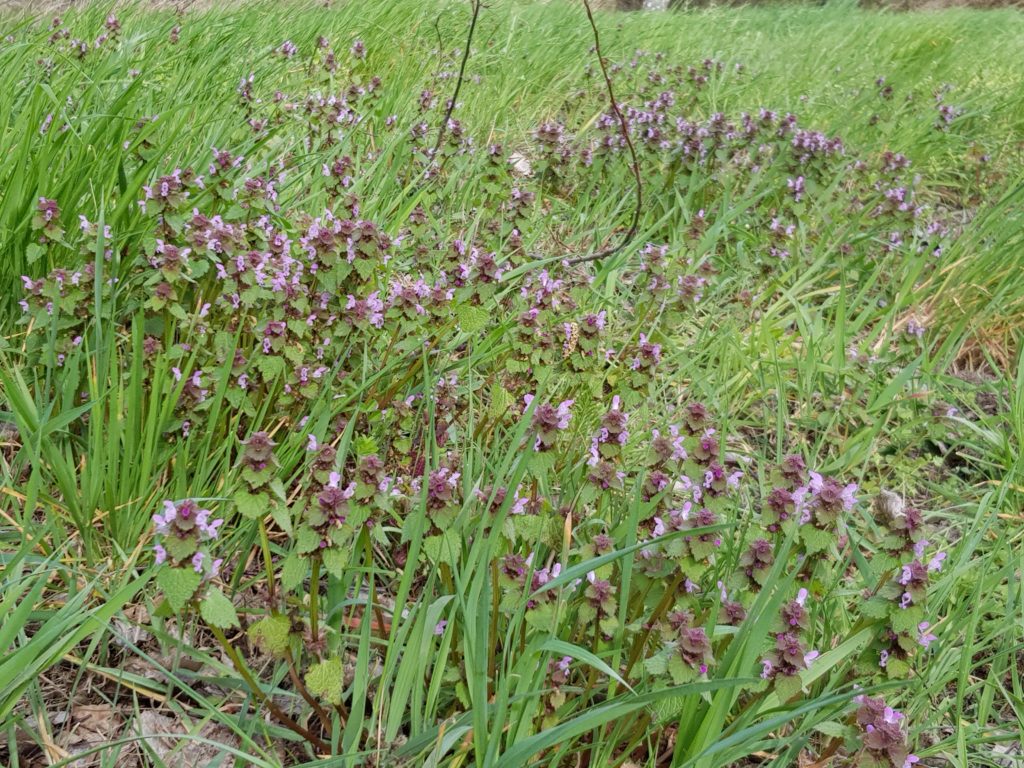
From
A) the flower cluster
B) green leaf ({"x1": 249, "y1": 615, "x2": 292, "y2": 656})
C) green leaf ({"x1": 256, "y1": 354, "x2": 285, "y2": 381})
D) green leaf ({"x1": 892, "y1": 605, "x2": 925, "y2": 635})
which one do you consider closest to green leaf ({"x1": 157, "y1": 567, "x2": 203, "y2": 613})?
the flower cluster

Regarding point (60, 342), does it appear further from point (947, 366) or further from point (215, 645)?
point (947, 366)

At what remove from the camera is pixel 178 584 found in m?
1.25

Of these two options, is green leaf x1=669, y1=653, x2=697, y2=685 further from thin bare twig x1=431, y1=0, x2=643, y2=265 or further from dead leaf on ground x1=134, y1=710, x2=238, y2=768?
thin bare twig x1=431, y1=0, x2=643, y2=265

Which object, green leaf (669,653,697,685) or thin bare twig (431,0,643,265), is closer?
green leaf (669,653,697,685)

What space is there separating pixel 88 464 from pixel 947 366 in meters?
2.79

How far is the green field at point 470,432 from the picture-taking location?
1.45 meters

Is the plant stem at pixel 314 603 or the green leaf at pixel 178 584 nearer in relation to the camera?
the green leaf at pixel 178 584

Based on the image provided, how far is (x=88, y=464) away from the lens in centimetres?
181

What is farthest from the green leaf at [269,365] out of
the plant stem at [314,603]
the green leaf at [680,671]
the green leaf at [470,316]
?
the green leaf at [680,671]

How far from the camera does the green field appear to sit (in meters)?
1.45

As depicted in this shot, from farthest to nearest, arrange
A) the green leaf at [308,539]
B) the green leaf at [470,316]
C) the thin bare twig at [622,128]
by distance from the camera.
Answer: the thin bare twig at [622,128] → the green leaf at [470,316] → the green leaf at [308,539]

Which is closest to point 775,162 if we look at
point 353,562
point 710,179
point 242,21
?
point 710,179

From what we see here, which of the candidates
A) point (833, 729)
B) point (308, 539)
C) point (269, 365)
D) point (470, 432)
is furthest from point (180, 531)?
point (833, 729)

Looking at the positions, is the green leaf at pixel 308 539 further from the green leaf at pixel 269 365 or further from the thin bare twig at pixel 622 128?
the thin bare twig at pixel 622 128
